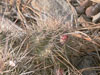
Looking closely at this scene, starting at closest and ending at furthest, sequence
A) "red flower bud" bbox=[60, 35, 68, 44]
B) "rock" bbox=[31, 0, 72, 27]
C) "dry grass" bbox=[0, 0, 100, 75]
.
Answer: "dry grass" bbox=[0, 0, 100, 75] < "red flower bud" bbox=[60, 35, 68, 44] < "rock" bbox=[31, 0, 72, 27]

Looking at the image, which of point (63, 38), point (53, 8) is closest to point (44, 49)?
point (63, 38)

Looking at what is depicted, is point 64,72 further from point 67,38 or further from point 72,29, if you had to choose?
point 72,29

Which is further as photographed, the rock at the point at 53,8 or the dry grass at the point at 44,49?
the rock at the point at 53,8

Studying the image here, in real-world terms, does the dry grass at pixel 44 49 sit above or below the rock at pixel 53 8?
below

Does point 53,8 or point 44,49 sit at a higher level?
point 53,8

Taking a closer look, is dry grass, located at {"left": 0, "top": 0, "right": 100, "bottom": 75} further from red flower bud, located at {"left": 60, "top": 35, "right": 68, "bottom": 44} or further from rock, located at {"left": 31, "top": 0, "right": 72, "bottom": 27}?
rock, located at {"left": 31, "top": 0, "right": 72, "bottom": 27}

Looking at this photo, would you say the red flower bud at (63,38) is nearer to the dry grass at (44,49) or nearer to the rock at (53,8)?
the dry grass at (44,49)

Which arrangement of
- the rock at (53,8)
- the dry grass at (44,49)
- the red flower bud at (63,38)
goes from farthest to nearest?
1. the rock at (53,8)
2. the red flower bud at (63,38)
3. the dry grass at (44,49)

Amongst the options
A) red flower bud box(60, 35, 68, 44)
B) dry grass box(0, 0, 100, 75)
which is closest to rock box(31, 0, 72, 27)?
dry grass box(0, 0, 100, 75)

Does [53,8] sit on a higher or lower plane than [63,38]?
higher

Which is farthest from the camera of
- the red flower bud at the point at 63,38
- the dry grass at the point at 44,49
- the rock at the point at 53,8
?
the rock at the point at 53,8

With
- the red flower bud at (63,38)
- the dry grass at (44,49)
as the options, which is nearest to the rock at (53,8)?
the dry grass at (44,49)

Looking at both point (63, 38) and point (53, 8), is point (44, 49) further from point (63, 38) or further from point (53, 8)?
point (53, 8)

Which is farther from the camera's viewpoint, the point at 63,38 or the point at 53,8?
the point at 53,8
